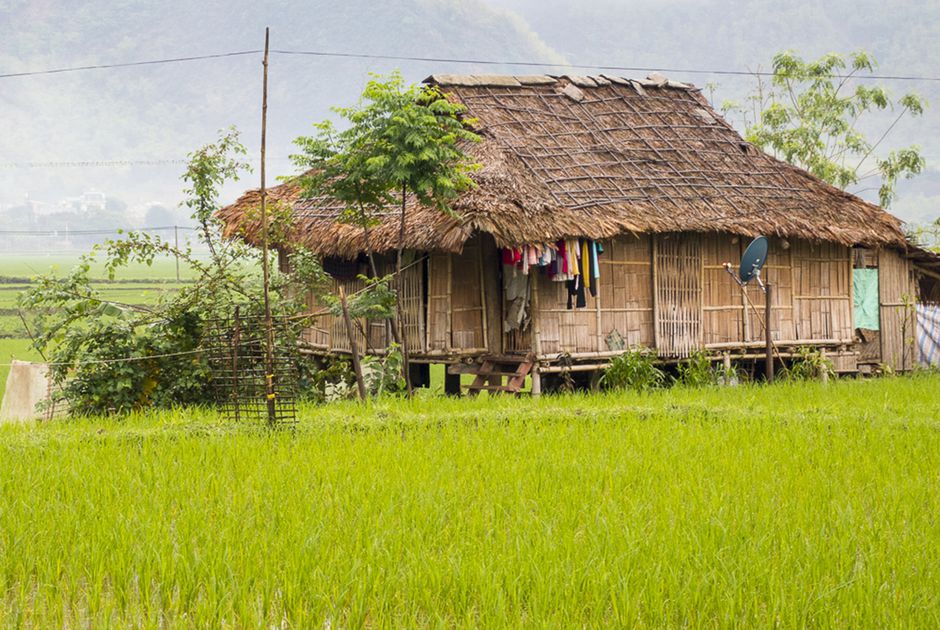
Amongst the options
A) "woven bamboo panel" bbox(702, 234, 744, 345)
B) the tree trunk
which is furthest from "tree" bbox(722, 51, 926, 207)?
the tree trunk

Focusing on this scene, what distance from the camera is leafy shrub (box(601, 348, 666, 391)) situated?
11.9 m

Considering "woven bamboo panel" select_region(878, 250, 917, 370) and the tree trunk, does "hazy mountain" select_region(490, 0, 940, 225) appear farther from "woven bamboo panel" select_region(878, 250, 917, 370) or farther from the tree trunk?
the tree trunk

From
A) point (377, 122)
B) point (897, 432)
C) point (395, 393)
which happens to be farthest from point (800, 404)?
point (377, 122)

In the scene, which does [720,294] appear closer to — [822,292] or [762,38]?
[822,292]

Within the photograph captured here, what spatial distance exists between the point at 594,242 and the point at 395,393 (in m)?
2.79

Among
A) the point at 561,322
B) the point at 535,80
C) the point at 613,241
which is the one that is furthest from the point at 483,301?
the point at 535,80

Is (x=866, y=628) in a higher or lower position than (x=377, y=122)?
lower

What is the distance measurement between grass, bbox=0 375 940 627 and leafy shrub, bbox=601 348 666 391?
3666 mm

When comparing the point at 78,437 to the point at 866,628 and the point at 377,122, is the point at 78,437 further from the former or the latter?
the point at 866,628

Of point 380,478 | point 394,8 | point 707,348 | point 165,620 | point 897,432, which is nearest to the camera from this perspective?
point 165,620

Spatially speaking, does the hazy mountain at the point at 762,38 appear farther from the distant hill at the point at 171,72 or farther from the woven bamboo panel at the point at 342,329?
the woven bamboo panel at the point at 342,329

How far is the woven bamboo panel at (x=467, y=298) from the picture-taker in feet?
38.7

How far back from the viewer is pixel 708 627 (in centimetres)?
378

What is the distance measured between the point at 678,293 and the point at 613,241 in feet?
3.81
